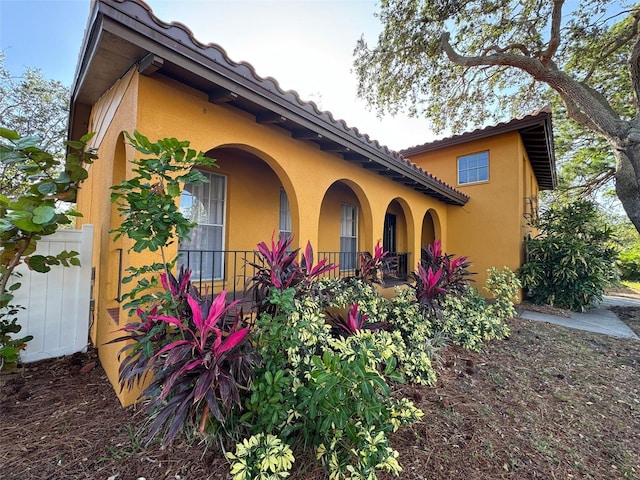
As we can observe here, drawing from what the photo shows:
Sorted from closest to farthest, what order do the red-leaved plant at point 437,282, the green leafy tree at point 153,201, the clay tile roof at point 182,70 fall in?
the green leafy tree at point 153,201, the clay tile roof at point 182,70, the red-leaved plant at point 437,282

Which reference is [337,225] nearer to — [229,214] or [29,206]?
[229,214]

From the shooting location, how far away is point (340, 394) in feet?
5.75

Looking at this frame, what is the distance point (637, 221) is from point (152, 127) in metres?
11.3

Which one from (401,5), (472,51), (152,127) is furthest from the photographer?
(472,51)

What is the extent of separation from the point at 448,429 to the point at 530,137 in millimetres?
9964

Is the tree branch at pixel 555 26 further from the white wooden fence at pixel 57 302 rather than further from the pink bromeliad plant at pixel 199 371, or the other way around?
the white wooden fence at pixel 57 302

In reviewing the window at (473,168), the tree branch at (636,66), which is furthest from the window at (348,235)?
the tree branch at (636,66)

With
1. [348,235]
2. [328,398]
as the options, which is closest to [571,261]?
[348,235]

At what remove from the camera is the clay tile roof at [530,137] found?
8.34 meters

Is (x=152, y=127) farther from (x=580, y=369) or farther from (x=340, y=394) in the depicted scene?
(x=580, y=369)

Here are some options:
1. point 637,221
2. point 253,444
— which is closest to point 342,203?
point 253,444

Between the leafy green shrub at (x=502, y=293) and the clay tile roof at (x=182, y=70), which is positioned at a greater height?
the clay tile roof at (x=182, y=70)

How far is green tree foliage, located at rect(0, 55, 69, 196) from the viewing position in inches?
440

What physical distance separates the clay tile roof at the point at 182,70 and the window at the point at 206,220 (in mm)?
1765
